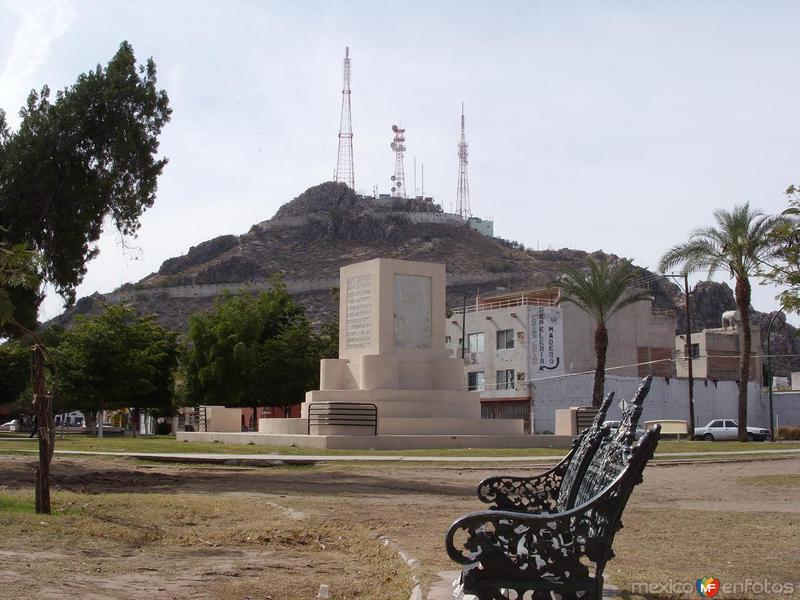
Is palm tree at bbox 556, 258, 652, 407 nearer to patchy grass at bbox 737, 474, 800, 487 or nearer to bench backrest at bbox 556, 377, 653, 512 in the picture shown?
patchy grass at bbox 737, 474, 800, 487

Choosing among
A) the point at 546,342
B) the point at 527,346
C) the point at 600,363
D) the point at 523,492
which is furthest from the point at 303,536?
the point at 546,342

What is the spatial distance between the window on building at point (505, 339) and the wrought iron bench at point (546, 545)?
58316 mm

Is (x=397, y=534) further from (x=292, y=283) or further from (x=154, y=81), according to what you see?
(x=292, y=283)

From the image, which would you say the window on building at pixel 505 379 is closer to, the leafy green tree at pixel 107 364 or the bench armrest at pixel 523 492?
the leafy green tree at pixel 107 364

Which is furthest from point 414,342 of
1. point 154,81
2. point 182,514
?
point 182,514

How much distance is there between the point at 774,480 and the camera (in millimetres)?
16766

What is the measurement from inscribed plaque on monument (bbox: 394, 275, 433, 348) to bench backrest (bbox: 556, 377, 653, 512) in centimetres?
2544

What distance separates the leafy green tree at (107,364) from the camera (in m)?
49.2

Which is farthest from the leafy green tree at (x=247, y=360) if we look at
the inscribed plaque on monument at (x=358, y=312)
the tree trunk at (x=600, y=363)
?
the inscribed plaque on monument at (x=358, y=312)

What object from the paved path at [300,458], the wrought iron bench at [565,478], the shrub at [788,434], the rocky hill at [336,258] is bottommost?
the shrub at [788,434]

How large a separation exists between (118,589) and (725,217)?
36.9 m

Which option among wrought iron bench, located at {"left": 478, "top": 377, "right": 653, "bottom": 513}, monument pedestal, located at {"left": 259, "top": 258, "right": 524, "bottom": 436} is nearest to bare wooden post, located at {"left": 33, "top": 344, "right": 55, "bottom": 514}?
wrought iron bench, located at {"left": 478, "top": 377, "right": 653, "bottom": 513}

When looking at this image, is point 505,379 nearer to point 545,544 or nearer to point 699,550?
point 699,550

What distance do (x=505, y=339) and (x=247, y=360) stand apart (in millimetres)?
19133
